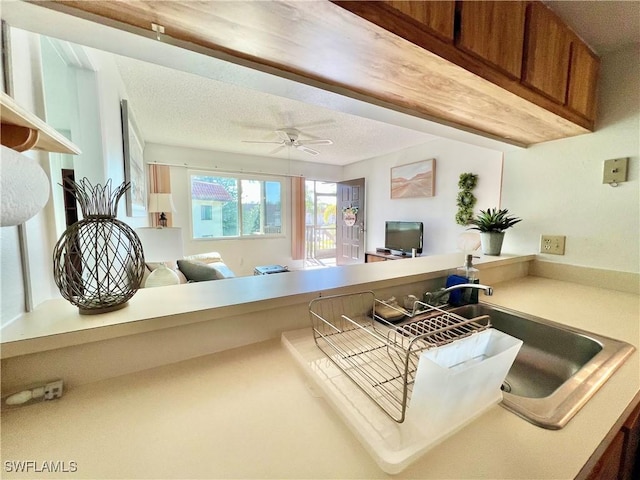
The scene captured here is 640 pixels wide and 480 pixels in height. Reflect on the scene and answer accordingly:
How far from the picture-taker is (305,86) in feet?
3.17

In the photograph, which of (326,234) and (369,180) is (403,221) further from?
(326,234)

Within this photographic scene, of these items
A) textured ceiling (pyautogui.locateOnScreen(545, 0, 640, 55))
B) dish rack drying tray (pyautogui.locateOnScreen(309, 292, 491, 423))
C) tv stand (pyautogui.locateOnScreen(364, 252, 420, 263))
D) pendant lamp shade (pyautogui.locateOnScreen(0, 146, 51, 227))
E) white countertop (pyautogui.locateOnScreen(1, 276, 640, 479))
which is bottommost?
tv stand (pyautogui.locateOnScreen(364, 252, 420, 263))

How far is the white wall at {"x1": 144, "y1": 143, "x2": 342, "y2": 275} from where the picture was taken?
400 centimetres

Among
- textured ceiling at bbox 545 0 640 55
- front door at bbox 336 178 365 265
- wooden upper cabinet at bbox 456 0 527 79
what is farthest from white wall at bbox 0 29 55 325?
front door at bbox 336 178 365 265

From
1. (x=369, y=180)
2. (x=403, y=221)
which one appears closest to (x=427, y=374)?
(x=403, y=221)

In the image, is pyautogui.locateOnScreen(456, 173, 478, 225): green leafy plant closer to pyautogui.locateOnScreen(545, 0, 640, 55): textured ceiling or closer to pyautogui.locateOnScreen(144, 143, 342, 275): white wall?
pyautogui.locateOnScreen(545, 0, 640, 55): textured ceiling

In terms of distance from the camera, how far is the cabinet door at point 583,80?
4.01 ft

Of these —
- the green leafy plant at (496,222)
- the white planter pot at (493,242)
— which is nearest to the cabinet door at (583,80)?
the green leafy plant at (496,222)

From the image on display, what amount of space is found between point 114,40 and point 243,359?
99 centimetres

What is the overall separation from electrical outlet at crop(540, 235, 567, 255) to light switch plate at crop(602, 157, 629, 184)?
0.38m

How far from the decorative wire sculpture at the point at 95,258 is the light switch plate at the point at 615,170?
7.35 feet

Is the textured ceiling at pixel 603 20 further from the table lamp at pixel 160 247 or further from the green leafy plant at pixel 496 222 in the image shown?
the table lamp at pixel 160 247

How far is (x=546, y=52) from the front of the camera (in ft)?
3.49

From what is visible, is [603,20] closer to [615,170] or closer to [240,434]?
[615,170]
